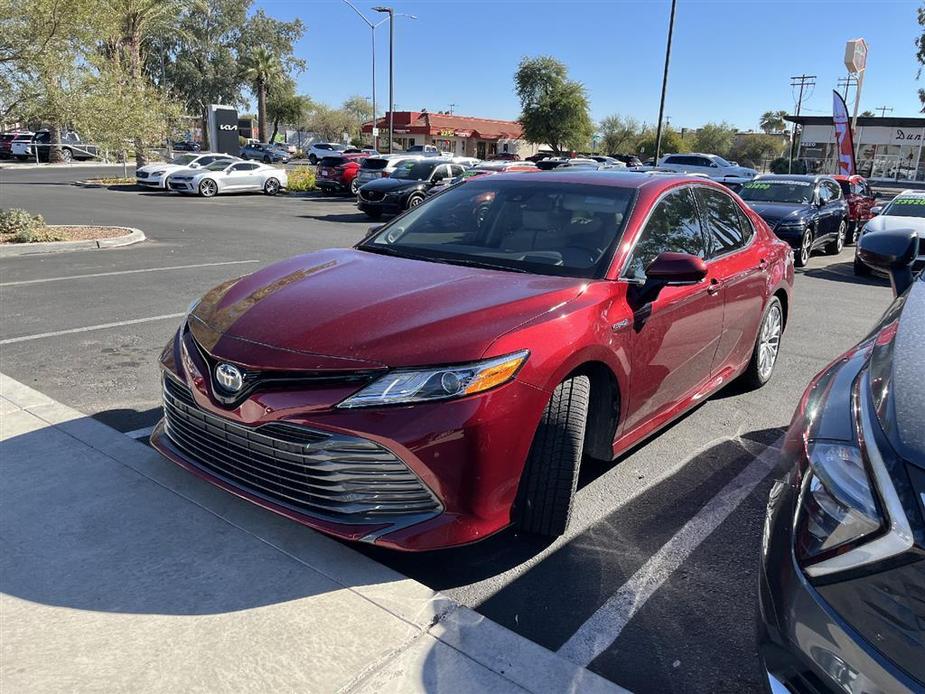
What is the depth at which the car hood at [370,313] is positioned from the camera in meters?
2.76

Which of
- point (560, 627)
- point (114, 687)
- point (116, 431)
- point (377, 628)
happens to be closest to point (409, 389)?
point (377, 628)

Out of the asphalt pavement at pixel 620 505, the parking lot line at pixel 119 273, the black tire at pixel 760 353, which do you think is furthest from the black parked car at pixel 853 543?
the parking lot line at pixel 119 273

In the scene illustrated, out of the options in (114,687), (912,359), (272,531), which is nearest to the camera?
(912,359)

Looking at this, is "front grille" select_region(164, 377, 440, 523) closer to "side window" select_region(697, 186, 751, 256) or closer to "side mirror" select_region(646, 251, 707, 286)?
"side mirror" select_region(646, 251, 707, 286)

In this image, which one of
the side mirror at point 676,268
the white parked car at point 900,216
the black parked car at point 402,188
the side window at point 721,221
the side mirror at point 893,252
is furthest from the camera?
the black parked car at point 402,188

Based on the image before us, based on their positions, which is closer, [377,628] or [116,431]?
[377,628]

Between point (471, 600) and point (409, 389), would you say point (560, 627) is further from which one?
point (409, 389)

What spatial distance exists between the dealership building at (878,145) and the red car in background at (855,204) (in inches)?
1545

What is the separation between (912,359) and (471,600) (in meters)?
1.80

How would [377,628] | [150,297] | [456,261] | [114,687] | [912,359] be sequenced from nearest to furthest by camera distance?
[912,359], [114,687], [377,628], [456,261], [150,297]

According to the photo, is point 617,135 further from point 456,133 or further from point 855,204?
point 855,204

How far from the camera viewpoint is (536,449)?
2.96 m

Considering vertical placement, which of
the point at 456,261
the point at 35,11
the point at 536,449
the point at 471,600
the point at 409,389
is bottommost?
the point at 471,600

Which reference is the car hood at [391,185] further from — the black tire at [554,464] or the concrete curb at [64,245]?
the black tire at [554,464]
